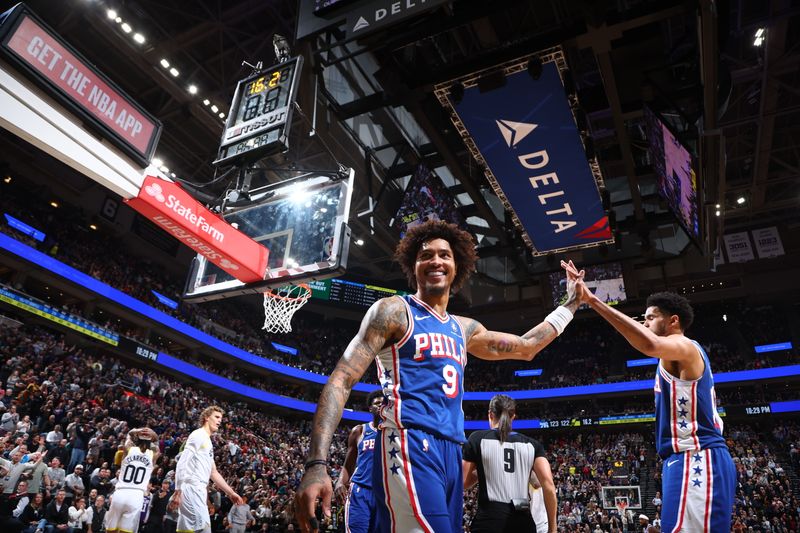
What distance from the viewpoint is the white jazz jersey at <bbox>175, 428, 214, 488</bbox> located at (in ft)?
18.2

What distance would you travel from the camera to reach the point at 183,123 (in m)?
19.1

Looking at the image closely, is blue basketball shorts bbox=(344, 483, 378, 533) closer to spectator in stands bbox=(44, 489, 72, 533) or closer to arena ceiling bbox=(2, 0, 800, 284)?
arena ceiling bbox=(2, 0, 800, 284)

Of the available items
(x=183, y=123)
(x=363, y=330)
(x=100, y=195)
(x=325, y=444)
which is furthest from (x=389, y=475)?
(x=100, y=195)

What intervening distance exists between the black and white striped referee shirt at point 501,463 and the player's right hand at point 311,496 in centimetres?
257

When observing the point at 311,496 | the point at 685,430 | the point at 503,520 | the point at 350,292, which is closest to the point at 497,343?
the point at 685,430

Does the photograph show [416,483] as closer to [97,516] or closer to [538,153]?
[538,153]

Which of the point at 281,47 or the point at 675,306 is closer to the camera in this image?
the point at 675,306

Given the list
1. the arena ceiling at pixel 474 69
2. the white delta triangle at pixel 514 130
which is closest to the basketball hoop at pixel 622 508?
the arena ceiling at pixel 474 69

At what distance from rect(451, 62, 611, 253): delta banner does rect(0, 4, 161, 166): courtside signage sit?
5.17 m

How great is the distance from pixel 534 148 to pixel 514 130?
570mm

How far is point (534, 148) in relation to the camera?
9.15 m

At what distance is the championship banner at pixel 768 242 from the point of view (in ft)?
74.0

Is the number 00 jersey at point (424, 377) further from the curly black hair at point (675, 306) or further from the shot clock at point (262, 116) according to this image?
the shot clock at point (262, 116)

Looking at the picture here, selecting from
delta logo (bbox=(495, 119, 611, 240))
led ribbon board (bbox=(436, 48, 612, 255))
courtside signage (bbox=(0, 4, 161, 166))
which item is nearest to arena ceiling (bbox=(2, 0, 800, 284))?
led ribbon board (bbox=(436, 48, 612, 255))
